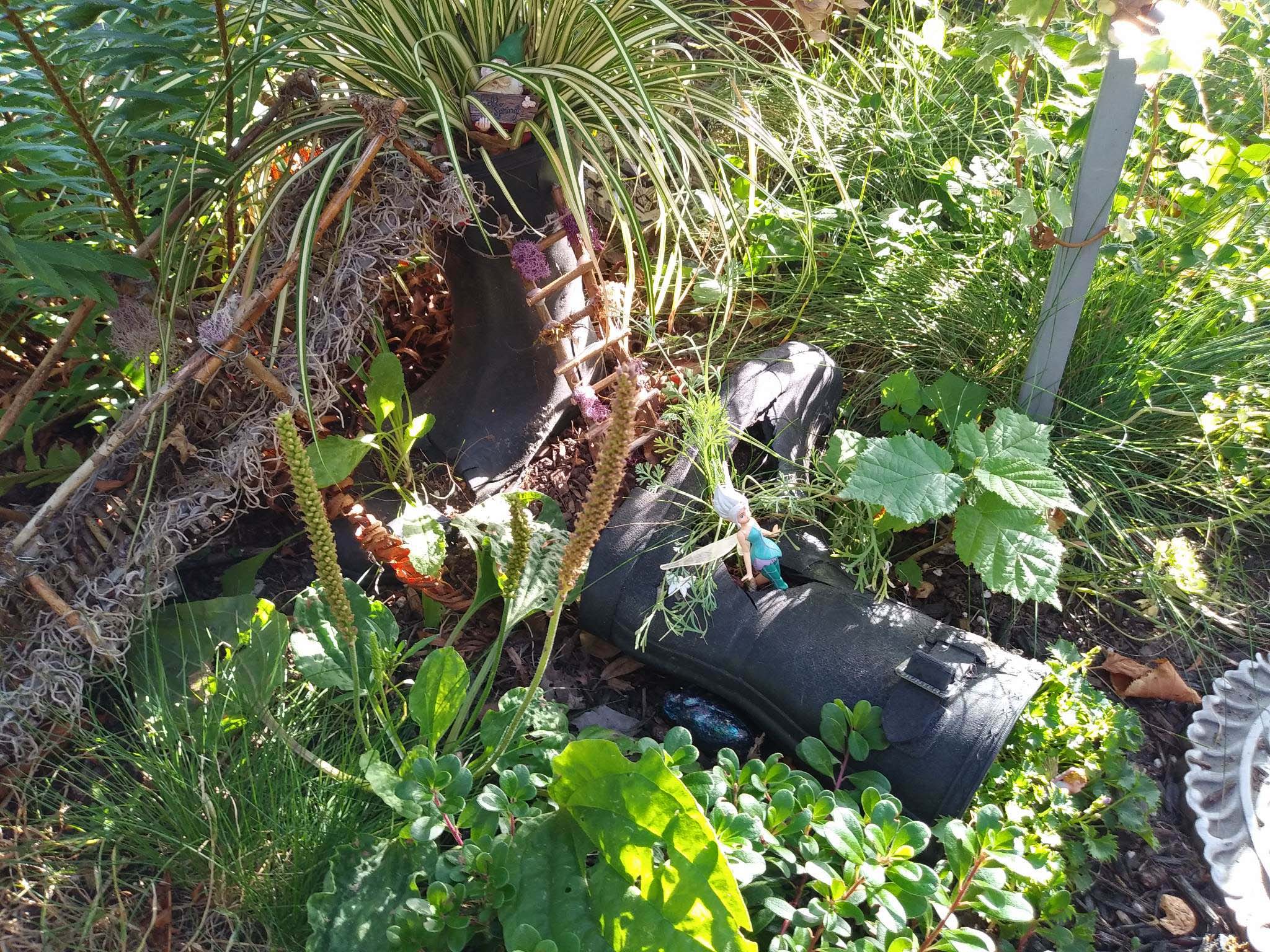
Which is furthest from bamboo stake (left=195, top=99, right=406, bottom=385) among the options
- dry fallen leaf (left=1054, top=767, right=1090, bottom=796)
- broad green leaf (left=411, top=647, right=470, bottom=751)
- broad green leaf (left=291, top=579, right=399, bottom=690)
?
dry fallen leaf (left=1054, top=767, right=1090, bottom=796)

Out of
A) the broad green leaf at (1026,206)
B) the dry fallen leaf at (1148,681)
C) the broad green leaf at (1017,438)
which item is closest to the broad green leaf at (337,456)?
the broad green leaf at (1017,438)

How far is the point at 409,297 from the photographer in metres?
1.90

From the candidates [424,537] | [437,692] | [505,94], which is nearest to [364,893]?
[437,692]

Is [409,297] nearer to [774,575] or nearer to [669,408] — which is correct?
[669,408]

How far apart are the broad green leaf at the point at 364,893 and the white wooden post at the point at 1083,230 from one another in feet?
4.49

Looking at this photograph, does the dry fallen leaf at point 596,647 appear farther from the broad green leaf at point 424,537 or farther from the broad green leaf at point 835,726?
the broad green leaf at point 835,726

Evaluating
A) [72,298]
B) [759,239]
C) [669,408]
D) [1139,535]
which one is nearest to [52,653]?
[72,298]

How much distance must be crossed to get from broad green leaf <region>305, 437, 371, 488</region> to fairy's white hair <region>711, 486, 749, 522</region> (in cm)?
59

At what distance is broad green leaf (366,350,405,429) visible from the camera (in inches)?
62.9

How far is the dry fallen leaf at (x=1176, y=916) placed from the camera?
4.41ft

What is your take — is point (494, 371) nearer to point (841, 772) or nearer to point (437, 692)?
point (437, 692)

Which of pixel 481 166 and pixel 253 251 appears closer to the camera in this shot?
pixel 253 251

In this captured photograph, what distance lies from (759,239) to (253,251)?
108cm

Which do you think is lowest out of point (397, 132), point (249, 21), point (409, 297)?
point (409, 297)
